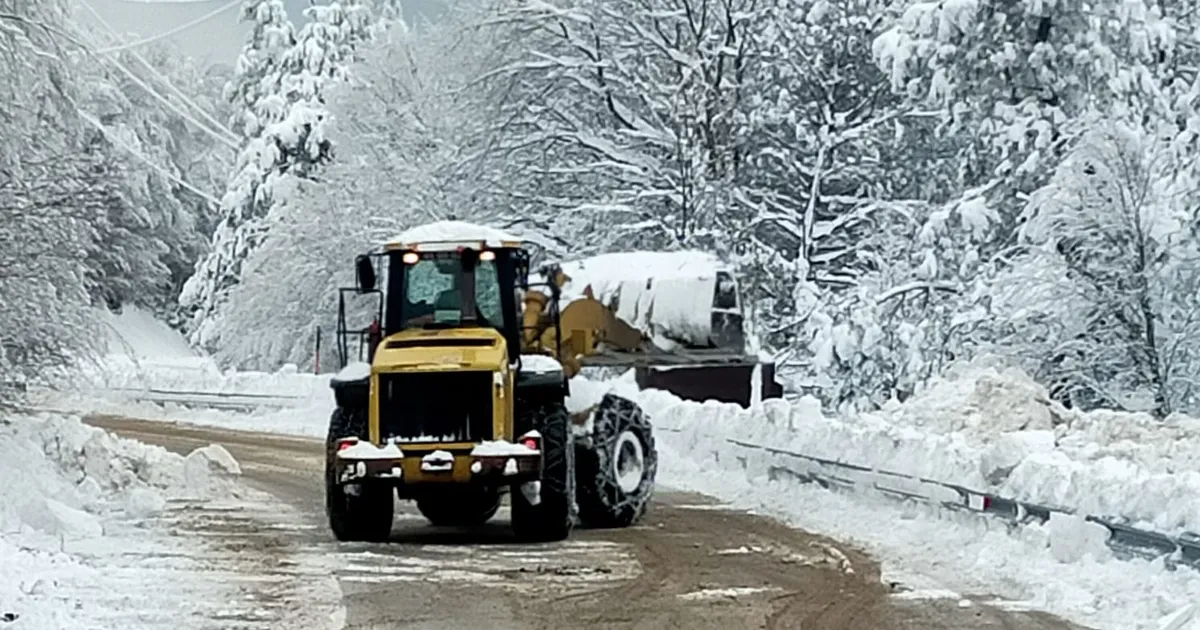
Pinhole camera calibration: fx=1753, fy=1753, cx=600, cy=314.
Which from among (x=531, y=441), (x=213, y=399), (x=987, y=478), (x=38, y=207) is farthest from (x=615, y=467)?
(x=213, y=399)

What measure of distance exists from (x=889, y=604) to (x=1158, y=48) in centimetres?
2067

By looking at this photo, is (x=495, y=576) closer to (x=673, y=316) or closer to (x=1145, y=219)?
(x=673, y=316)

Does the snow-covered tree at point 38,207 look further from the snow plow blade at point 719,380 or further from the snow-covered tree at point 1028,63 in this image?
the snow-covered tree at point 1028,63

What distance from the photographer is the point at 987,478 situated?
15680 mm

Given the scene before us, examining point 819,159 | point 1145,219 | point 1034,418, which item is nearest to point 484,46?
point 819,159

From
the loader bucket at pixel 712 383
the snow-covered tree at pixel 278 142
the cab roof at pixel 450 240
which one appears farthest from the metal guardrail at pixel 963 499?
the snow-covered tree at pixel 278 142

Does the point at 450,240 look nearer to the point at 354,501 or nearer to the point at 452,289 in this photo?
the point at 452,289

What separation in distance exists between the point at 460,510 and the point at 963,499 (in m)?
5.08

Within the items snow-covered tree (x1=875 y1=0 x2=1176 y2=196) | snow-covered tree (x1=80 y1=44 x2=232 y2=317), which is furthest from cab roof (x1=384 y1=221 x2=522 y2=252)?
snow-covered tree (x1=80 y1=44 x2=232 y2=317)

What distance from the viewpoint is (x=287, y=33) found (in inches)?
2333

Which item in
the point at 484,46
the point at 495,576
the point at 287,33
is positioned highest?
the point at 287,33

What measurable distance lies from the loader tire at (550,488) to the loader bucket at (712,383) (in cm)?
985

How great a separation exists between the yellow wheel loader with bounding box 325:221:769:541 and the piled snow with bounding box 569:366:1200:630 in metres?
0.90

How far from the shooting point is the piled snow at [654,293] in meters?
20.1
